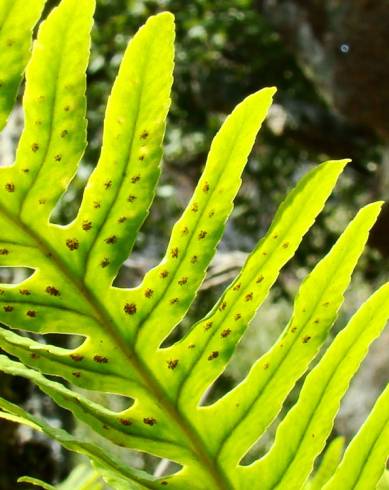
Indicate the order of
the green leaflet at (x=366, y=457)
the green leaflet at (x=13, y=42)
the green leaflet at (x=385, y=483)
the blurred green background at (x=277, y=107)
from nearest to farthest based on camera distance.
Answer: the green leaflet at (x=13, y=42) → the green leaflet at (x=366, y=457) → the green leaflet at (x=385, y=483) → the blurred green background at (x=277, y=107)

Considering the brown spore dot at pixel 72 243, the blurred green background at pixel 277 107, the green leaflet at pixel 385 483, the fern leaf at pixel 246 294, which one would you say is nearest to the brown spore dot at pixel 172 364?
the fern leaf at pixel 246 294

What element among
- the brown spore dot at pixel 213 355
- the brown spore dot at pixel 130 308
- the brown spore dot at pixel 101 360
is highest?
the brown spore dot at pixel 130 308

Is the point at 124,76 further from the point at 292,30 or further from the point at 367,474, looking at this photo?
the point at 292,30

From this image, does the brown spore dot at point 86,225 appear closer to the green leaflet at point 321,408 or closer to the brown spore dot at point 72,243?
the brown spore dot at point 72,243

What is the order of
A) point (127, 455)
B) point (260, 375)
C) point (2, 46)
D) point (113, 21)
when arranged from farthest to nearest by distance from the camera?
point (113, 21)
point (127, 455)
point (260, 375)
point (2, 46)

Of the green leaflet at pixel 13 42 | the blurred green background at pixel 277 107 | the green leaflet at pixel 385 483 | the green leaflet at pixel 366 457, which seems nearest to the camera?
the green leaflet at pixel 13 42

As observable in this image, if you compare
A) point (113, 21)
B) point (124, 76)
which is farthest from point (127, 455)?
point (124, 76)

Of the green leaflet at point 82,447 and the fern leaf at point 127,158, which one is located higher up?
the fern leaf at point 127,158

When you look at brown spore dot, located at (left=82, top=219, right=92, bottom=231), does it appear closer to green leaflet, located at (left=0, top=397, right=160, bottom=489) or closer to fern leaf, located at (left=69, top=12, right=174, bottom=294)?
fern leaf, located at (left=69, top=12, right=174, bottom=294)

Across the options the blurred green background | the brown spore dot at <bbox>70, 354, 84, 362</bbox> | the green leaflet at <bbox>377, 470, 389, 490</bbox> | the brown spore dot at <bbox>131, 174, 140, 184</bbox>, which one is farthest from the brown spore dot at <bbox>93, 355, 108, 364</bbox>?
the blurred green background
